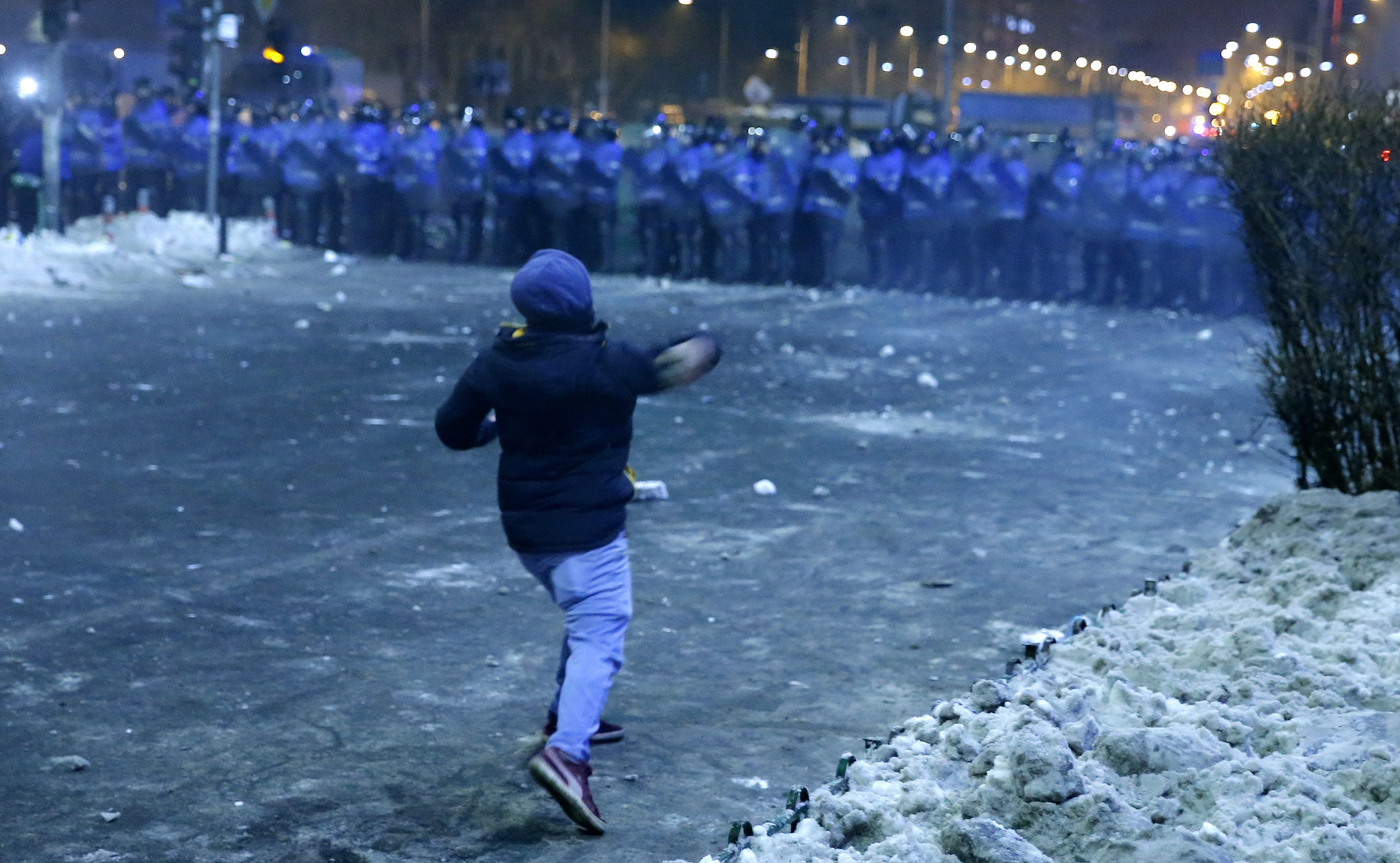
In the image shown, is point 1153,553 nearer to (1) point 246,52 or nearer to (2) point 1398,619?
(2) point 1398,619

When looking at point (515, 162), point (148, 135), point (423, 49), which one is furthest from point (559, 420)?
point (423, 49)

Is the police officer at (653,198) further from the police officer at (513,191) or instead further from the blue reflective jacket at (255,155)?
the blue reflective jacket at (255,155)

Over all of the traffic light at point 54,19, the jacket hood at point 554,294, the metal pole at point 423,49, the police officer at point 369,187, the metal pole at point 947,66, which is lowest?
the jacket hood at point 554,294

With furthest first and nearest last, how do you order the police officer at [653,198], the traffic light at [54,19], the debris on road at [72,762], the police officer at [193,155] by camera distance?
the police officer at [193,155]
the police officer at [653,198]
the traffic light at [54,19]
the debris on road at [72,762]

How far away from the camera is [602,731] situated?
527cm

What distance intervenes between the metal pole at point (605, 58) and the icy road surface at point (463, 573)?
5587cm

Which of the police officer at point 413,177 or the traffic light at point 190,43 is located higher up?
the traffic light at point 190,43

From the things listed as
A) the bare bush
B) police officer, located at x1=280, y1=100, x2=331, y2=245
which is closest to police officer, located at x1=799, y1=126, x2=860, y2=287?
police officer, located at x1=280, y1=100, x2=331, y2=245

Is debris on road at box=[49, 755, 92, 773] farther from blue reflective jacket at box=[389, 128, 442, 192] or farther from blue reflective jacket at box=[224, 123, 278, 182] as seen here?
blue reflective jacket at box=[224, 123, 278, 182]

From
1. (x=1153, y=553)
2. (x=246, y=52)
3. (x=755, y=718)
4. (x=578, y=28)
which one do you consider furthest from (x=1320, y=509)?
(x=578, y=28)

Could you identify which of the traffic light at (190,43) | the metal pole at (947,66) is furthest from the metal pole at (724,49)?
the traffic light at (190,43)

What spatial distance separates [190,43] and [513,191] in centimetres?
525

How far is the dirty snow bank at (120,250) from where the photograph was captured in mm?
18375

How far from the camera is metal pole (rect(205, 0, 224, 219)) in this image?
22.2 meters
